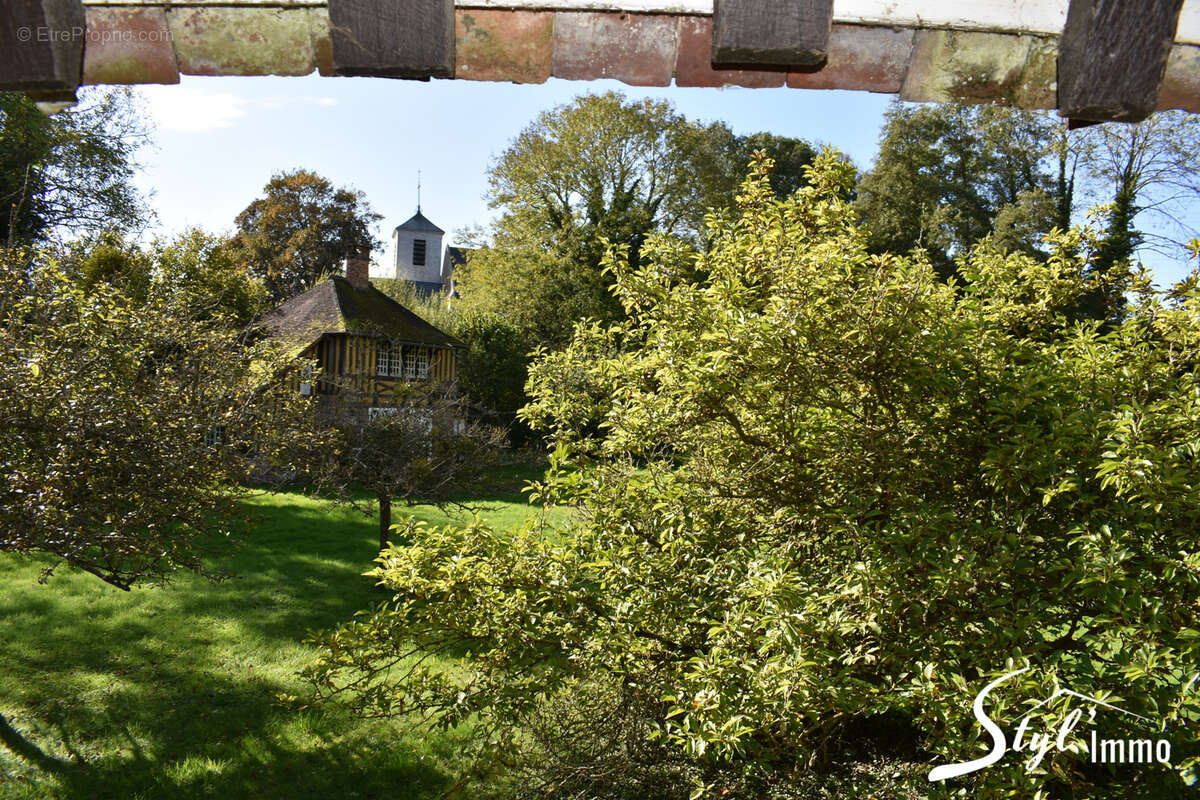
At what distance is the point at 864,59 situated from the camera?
113 inches

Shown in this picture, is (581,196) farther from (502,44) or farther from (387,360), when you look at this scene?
(502,44)

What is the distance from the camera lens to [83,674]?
811 cm

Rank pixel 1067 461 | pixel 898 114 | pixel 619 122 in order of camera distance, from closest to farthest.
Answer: pixel 1067 461
pixel 619 122
pixel 898 114

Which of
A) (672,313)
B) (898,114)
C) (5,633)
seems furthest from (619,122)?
(672,313)

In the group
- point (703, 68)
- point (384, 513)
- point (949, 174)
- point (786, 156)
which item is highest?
point (786, 156)

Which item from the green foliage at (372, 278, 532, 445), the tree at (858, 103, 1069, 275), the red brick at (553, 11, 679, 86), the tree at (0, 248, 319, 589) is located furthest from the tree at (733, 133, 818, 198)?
the red brick at (553, 11, 679, 86)

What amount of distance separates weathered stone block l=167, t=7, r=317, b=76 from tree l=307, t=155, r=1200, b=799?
2.04m

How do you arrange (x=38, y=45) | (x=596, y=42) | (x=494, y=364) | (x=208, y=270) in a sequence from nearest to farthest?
(x=38, y=45)
(x=596, y=42)
(x=208, y=270)
(x=494, y=364)

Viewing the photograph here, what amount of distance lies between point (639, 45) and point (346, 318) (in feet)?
78.5

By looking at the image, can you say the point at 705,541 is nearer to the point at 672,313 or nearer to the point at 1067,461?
the point at 672,313

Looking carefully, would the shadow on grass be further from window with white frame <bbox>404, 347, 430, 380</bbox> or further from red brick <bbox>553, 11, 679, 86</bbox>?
window with white frame <bbox>404, 347, 430, 380</bbox>

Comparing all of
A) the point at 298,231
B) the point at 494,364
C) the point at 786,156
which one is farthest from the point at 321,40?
the point at 786,156

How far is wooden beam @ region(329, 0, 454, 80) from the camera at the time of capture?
9.00ft

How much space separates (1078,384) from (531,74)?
10.2 ft
